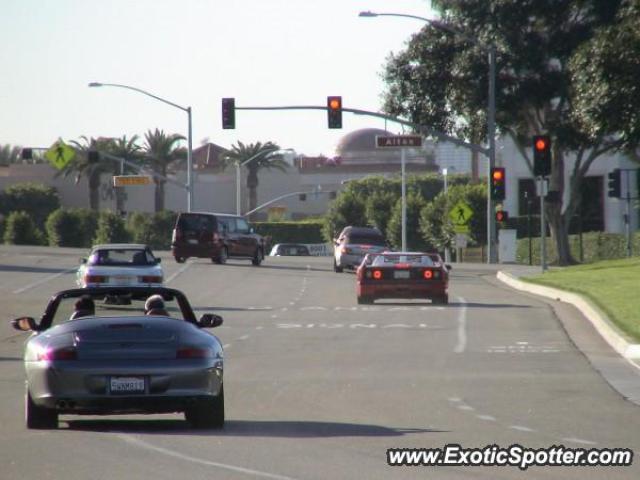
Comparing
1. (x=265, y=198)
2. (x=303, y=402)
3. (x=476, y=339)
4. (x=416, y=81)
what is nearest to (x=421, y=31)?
(x=416, y=81)

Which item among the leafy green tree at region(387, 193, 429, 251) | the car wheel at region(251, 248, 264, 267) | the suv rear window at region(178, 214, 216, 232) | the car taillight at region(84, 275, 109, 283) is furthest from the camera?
the leafy green tree at region(387, 193, 429, 251)

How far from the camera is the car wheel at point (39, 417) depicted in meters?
13.0

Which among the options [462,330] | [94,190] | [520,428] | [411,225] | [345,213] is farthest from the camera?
[94,190]

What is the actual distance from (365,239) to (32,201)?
76.0 meters

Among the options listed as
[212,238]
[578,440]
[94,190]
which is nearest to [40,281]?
[212,238]

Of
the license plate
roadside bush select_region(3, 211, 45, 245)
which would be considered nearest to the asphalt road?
the license plate

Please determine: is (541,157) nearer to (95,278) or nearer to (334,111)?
(334,111)

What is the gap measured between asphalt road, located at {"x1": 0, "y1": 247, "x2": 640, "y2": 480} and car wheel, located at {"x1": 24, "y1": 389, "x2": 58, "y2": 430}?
141 millimetres

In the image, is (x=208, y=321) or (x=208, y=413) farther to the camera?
(x=208, y=321)

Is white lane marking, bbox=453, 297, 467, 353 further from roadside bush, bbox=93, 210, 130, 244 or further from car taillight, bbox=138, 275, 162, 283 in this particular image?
roadside bush, bbox=93, 210, 130, 244

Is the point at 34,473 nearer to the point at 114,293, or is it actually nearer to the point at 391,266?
the point at 114,293

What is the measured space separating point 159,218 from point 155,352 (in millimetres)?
88494

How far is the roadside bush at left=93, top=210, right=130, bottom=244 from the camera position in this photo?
94000 mm

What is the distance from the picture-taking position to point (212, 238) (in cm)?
5759
